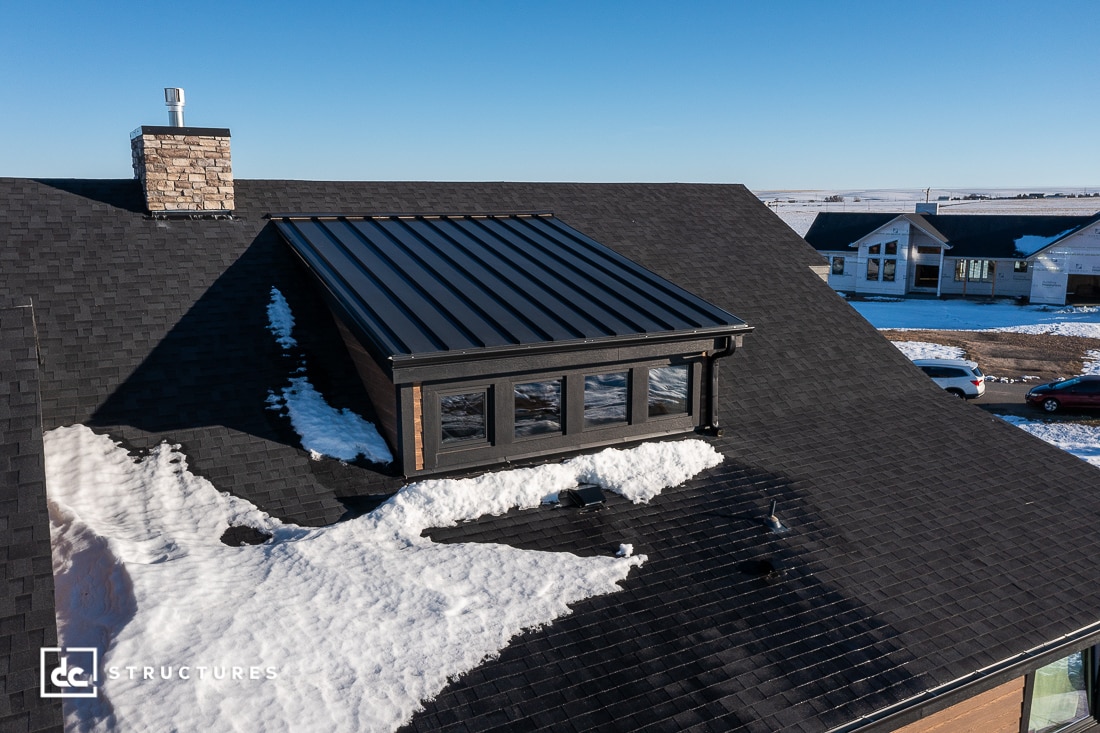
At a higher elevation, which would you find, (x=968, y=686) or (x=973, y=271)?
(x=973, y=271)

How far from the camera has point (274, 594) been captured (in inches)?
245

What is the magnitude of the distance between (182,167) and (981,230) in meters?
54.2

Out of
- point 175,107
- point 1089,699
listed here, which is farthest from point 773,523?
point 175,107

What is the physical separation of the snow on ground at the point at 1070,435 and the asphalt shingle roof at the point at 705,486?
11.1 m

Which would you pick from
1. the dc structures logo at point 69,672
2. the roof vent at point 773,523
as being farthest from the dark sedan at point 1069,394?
the dc structures logo at point 69,672

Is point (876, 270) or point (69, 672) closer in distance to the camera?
point (69, 672)

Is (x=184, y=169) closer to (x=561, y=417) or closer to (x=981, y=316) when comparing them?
(x=561, y=417)

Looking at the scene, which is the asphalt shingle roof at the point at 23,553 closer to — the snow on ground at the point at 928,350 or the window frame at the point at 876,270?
the snow on ground at the point at 928,350

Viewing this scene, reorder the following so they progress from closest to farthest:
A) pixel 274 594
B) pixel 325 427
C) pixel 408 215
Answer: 1. pixel 274 594
2. pixel 325 427
3. pixel 408 215

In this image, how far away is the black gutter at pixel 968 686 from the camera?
584 centimetres

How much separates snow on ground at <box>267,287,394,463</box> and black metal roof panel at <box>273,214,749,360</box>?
4.10ft

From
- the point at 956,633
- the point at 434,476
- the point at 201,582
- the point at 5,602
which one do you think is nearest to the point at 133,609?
the point at 201,582

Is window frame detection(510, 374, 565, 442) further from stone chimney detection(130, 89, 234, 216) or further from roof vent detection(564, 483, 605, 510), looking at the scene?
stone chimney detection(130, 89, 234, 216)

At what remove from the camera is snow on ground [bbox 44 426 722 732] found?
523 centimetres
